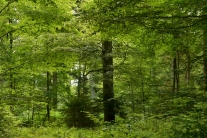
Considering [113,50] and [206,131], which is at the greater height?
[113,50]

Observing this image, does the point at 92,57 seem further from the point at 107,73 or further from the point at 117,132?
the point at 117,132

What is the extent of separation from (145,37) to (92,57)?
4.69 meters

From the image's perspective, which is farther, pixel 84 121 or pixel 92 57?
pixel 84 121

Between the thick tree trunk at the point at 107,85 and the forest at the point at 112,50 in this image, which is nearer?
the forest at the point at 112,50

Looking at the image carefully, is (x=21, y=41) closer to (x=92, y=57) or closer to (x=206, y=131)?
(x=92, y=57)

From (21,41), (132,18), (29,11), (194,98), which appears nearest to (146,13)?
(132,18)

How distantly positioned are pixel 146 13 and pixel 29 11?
11.6ft

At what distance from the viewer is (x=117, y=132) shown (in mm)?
6262

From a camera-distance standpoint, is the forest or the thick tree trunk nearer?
the forest

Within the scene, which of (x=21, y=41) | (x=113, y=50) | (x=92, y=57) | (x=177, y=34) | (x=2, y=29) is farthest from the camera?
(x=113, y=50)

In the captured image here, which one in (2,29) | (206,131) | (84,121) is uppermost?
(2,29)

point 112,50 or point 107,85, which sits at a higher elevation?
point 112,50

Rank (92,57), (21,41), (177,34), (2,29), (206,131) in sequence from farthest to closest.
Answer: (92,57) → (21,41) → (2,29) → (177,34) → (206,131)

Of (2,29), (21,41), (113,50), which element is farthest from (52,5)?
(113,50)
